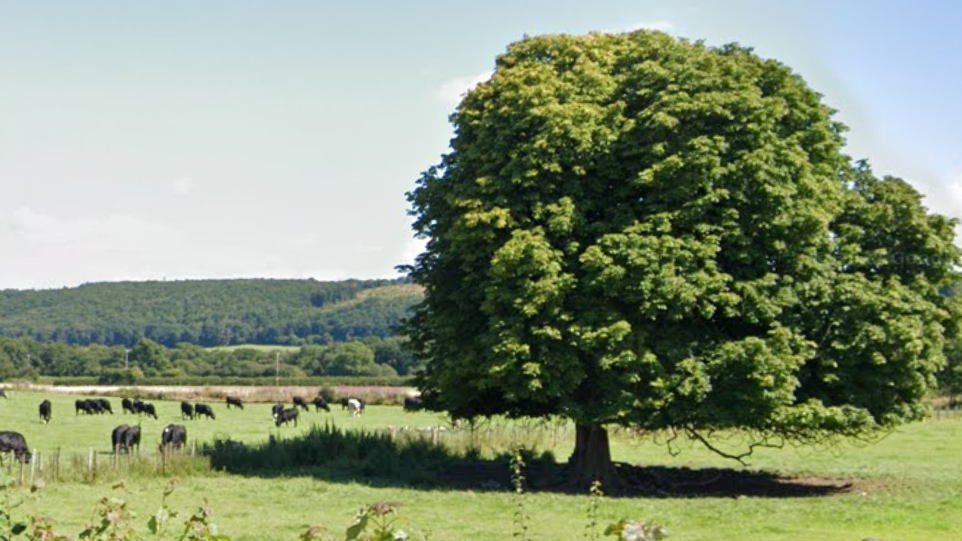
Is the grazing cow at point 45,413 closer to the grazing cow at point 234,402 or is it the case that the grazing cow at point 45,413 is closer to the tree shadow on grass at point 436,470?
the grazing cow at point 234,402

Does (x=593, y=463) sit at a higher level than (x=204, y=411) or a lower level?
lower

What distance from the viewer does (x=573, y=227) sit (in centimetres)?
2739

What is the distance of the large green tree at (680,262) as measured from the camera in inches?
1008

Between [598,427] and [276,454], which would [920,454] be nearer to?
[598,427]

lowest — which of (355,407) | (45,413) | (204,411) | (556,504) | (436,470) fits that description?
(556,504)

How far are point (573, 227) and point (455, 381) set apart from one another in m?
4.94

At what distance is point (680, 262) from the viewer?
84.3 feet

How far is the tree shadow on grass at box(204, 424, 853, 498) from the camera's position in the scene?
28047 mm

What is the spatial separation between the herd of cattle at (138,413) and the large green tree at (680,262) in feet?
25.3

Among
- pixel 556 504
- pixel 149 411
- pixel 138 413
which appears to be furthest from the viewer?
pixel 138 413

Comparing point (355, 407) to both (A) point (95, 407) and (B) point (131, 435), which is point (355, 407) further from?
(B) point (131, 435)

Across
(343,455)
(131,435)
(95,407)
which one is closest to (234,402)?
(95,407)

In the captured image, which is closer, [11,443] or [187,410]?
[11,443]

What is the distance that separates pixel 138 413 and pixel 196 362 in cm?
9454
